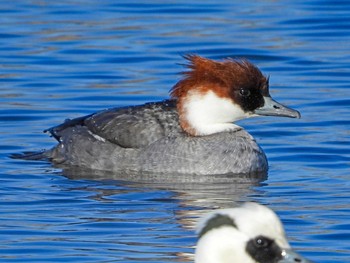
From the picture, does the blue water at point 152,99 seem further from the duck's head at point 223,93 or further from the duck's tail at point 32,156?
the duck's head at point 223,93

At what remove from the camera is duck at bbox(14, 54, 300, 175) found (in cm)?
1598

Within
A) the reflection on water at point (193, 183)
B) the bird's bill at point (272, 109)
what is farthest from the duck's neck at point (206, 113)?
the reflection on water at point (193, 183)

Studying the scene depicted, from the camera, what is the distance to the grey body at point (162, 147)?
16094 millimetres

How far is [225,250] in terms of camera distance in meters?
9.16

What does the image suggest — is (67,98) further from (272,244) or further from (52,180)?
(272,244)

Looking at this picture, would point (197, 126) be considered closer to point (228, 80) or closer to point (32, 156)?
point (228, 80)

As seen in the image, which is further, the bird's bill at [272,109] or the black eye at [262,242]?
the bird's bill at [272,109]

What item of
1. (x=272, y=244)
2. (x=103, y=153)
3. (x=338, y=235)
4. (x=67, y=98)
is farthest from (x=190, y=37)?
(x=272, y=244)

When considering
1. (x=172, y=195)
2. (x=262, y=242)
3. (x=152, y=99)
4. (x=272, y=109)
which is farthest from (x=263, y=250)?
(x=152, y=99)

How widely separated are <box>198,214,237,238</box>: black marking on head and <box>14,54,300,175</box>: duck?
663 centimetres

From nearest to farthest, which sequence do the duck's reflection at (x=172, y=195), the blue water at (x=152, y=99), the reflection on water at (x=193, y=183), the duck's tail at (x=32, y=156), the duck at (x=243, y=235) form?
the duck at (x=243, y=235)
the blue water at (x=152, y=99)
the duck's reflection at (x=172, y=195)
the reflection on water at (x=193, y=183)
the duck's tail at (x=32, y=156)

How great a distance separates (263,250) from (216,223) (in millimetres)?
331

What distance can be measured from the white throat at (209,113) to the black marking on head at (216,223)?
269 inches

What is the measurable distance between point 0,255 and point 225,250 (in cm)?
374
